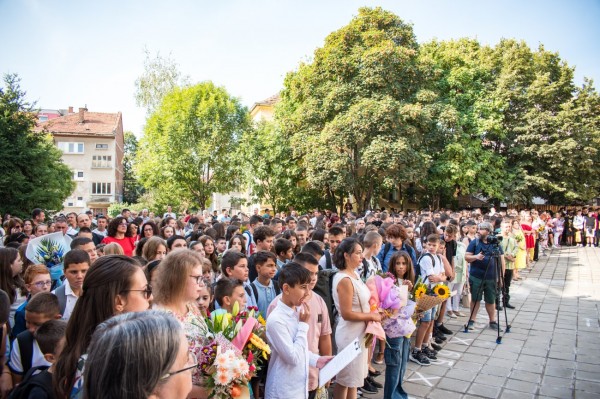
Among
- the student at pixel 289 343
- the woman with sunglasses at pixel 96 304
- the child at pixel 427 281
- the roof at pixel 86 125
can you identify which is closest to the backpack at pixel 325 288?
the student at pixel 289 343

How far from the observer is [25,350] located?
2877 millimetres

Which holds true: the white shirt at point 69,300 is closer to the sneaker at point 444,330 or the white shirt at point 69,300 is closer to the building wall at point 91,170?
the sneaker at point 444,330

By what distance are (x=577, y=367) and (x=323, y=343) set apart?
16.2 ft

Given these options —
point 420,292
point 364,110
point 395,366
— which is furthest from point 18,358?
point 364,110

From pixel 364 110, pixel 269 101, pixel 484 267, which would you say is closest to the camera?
pixel 484 267

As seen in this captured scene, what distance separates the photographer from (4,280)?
15.5 feet

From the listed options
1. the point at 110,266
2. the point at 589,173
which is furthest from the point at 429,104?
the point at 110,266

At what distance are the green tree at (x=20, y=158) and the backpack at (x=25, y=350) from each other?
58.1 ft

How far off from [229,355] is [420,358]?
4799 mm

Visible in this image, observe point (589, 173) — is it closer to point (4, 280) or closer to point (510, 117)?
point (510, 117)

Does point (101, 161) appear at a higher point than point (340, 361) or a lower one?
higher

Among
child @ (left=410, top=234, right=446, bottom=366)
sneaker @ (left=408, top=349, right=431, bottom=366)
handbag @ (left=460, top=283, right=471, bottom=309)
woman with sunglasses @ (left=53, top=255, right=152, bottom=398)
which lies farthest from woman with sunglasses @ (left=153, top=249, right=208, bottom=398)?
handbag @ (left=460, top=283, right=471, bottom=309)

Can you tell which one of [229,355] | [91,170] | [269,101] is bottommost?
[229,355]

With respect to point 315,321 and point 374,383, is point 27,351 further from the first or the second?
point 374,383
